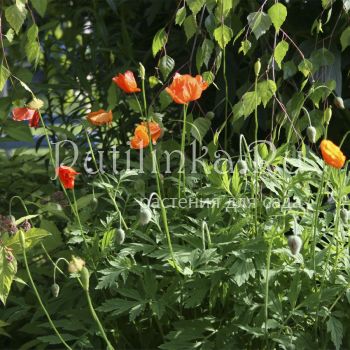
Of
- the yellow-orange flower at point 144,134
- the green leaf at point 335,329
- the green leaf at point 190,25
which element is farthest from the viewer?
the green leaf at point 190,25

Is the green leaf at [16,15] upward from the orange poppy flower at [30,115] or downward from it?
upward

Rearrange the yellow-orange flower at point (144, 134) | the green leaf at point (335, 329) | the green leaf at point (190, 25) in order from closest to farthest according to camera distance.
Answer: the green leaf at point (335, 329), the yellow-orange flower at point (144, 134), the green leaf at point (190, 25)

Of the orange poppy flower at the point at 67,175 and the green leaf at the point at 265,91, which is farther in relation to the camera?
the green leaf at the point at 265,91

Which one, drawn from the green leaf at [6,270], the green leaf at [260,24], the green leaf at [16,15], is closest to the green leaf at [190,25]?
Result: the green leaf at [260,24]

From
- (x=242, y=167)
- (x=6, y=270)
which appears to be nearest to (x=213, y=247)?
(x=242, y=167)

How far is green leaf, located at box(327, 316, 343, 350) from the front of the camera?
1655 mm

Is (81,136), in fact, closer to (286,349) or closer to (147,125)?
(147,125)

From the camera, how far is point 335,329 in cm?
168

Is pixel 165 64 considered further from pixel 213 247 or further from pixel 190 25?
pixel 213 247

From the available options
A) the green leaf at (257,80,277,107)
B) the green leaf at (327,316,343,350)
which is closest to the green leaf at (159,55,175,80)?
the green leaf at (257,80,277,107)

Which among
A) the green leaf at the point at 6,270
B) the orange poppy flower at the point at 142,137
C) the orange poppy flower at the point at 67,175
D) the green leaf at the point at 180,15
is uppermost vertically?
the green leaf at the point at 180,15

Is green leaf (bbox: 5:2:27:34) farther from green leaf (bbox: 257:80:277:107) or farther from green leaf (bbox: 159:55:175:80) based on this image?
green leaf (bbox: 257:80:277:107)

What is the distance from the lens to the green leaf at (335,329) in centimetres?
166

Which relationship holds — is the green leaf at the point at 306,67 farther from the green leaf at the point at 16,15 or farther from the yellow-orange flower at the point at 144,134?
the green leaf at the point at 16,15
